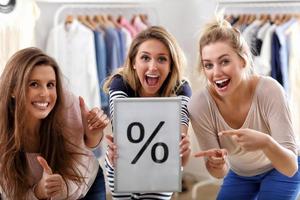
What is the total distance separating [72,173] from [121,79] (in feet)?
1.21

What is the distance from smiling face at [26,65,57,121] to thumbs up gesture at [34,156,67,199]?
0.51 ft

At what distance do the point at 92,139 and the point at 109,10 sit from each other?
4.00 feet

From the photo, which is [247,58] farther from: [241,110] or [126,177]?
[126,177]

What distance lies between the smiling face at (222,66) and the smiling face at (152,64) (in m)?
0.15

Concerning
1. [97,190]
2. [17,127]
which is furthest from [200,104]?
[17,127]

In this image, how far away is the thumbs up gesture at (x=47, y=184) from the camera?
1.28 metres

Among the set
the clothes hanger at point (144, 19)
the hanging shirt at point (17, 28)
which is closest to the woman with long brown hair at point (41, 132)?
the hanging shirt at point (17, 28)

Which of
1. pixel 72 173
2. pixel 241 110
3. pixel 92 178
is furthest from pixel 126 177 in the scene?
pixel 241 110

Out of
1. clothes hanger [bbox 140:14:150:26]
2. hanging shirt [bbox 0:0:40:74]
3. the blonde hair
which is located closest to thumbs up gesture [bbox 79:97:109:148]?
the blonde hair

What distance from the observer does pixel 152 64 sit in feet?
4.94

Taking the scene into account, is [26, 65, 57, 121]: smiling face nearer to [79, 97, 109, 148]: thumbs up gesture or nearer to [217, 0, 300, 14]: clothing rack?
[79, 97, 109, 148]: thumbs up gesture

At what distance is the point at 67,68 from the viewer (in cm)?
246

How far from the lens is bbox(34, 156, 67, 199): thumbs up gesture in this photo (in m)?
1.28

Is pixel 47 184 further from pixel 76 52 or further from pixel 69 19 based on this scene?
pixel 69 19
